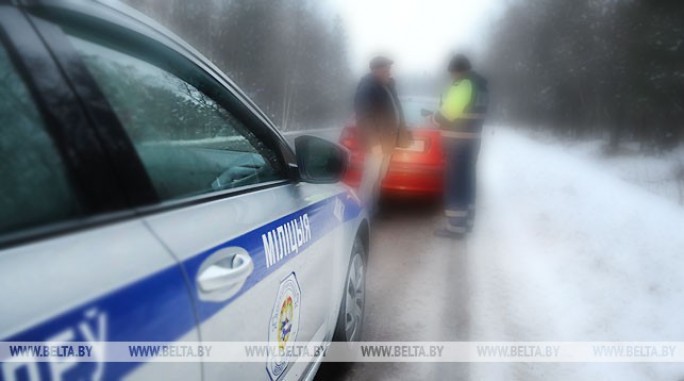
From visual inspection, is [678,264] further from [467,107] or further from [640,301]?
[467,107]

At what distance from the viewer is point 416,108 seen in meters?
7.55

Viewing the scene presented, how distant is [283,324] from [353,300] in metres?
1.30

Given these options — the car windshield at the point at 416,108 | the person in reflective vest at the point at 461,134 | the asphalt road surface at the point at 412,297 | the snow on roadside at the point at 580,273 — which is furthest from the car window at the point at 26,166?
the car windshield at the point at 416,108

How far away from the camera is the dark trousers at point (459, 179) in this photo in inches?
228

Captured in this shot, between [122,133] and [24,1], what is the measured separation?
1.06 feet

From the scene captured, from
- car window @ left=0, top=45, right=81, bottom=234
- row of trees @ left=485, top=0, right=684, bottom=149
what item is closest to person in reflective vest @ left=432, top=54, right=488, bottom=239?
car window @ left=0, top=45, right=81, bottom=234

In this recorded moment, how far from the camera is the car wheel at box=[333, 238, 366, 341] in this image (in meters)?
2.73

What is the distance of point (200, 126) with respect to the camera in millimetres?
1891

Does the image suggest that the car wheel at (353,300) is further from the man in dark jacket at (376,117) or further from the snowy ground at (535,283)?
the man in dark jacket at (376,117)

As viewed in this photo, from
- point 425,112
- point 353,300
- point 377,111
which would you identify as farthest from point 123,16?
point 425,112

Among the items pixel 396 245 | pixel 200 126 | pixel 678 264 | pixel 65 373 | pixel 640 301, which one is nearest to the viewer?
pixel 65 373

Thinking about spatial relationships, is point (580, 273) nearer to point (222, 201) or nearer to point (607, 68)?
point (222, 201)

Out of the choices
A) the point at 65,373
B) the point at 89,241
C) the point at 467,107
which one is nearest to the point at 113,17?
the point at 89,241

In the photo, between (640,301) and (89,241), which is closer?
(89,241)
